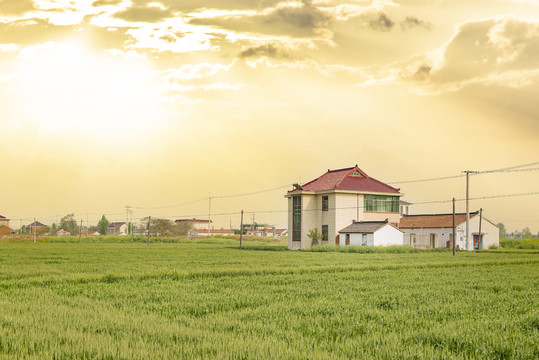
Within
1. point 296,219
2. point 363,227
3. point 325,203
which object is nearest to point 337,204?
point 325,203

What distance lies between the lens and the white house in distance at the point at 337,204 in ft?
187

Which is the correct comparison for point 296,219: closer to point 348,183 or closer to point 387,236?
point 348,183

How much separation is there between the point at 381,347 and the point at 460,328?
2494mm

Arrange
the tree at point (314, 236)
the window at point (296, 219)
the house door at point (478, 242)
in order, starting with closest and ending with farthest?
the tree at point (314, 236) → the window at point (296, 219) → the house door at point (478, 242)

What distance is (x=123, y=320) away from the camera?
435 inches

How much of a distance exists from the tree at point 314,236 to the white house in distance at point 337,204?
1.33ft

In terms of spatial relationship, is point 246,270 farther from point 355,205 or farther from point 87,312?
point 355,205

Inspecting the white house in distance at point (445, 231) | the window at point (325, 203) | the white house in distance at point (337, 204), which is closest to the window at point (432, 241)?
the white house in distance at point (445, 231)

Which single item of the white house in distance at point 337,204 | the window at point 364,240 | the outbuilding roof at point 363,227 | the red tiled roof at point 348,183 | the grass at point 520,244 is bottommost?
the grass at point 520,244

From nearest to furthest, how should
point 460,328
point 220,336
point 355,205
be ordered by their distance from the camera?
point 220,336, point 460,328, point 355,205

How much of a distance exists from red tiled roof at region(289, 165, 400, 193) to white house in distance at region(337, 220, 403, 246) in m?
4.67

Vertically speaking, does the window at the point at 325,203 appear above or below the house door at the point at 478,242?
above

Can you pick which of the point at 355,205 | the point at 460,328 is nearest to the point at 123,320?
the point at 460,328

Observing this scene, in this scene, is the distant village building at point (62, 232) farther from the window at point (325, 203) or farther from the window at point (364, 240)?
the window at point (364, 240)
